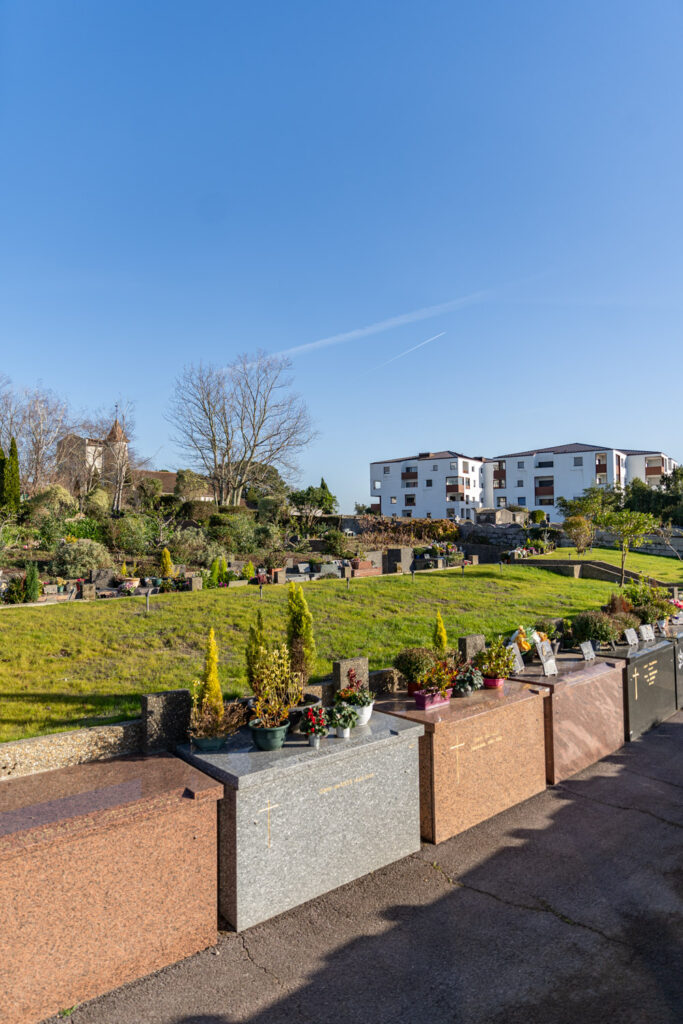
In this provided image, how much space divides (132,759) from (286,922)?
192 cm

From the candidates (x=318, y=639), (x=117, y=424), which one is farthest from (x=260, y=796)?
(x=117, y=424)

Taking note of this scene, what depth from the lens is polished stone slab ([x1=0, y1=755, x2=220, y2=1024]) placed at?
3.69 metres

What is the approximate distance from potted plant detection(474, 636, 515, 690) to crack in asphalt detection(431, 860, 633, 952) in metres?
2.51

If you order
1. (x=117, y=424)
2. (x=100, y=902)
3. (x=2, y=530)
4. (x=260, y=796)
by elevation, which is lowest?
(x=100, y=902)

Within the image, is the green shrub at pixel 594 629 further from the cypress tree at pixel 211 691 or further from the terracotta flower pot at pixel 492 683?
the cypress tree at pixel 211 691

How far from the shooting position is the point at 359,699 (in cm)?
606

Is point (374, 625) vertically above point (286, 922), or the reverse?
point (374, 625)

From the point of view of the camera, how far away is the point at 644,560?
32688 millimetres

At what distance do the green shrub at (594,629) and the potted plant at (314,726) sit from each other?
620cm

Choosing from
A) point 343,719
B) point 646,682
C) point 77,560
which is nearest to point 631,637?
point 646,682

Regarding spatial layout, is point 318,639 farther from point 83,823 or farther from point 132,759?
point 83,823

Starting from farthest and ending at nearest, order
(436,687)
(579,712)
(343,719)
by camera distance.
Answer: (579,712), (436,687), (343,719)

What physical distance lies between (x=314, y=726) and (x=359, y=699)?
80 centimetres

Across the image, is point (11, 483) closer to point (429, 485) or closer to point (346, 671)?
point (346, 671)
